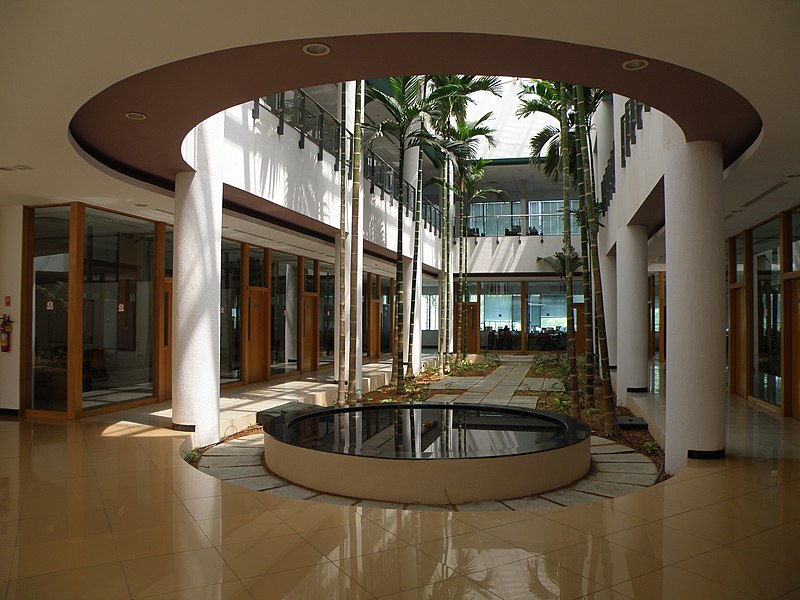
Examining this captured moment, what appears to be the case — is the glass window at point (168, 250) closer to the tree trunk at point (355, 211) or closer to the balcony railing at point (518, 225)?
the tree trunk at point (355, 211)

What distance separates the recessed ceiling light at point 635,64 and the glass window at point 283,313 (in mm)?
12215

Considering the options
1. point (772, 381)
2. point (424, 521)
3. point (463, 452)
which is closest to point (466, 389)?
point (772, 381)

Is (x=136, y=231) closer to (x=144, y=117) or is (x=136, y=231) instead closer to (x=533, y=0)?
(x=144, y=117)

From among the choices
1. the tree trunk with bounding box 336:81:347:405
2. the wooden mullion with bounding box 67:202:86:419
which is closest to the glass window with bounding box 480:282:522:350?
the tree trunk with bounding box 336:81:347:405

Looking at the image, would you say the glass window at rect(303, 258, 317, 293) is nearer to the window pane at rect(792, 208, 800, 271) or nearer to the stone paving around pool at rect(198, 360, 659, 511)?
the stone paving around pool at rect(198, 360, 659, 511)

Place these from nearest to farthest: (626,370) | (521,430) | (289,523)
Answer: (289,523)
(521,430)
(626,370)

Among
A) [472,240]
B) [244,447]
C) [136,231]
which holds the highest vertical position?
[472,240]

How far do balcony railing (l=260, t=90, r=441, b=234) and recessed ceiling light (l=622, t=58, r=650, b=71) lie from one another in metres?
6.13

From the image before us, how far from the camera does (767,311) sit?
36.0ft

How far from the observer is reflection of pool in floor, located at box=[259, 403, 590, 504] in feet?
19.4

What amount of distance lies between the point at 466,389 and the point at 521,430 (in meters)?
6.85

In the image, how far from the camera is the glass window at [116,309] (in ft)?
32.3

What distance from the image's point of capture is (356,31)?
4023mm

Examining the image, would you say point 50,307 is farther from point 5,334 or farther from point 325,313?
point 325,313
